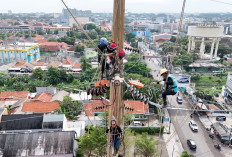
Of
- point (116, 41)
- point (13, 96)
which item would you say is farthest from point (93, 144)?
point (13, 96)

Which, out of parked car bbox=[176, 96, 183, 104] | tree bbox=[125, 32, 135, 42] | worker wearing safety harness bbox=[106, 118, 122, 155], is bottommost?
parked car bbox=[176, 96, 183, 104]

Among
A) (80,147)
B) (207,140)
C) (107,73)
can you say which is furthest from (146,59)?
(107,73)

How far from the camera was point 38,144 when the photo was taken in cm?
909

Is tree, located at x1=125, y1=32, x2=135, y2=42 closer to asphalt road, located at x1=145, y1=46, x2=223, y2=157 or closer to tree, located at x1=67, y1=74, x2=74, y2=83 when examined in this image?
tree, located at x1=67, y1=74, x2=74, y2=83

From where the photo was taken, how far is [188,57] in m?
28.9

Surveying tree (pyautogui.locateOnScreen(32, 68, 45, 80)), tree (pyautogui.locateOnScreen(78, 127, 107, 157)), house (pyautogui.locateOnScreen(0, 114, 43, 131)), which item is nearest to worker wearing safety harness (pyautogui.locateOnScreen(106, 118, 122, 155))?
tree (pyautogui.locateOnScreen(78, 127, 107, 157))

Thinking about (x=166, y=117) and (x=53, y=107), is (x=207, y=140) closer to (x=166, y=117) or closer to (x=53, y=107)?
(x=166, y=117)

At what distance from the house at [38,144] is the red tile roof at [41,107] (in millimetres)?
4975

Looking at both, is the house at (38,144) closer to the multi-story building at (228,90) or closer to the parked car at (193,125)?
the parked car at (193,125)

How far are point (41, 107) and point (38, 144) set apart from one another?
19.0 ft

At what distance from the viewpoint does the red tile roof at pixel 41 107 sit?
14.2 metres

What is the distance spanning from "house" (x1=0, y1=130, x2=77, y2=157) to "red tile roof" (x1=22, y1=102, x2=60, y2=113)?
196 inches

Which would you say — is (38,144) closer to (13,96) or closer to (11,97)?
(11,97)

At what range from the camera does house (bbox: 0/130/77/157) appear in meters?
8.88
